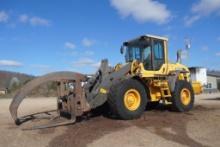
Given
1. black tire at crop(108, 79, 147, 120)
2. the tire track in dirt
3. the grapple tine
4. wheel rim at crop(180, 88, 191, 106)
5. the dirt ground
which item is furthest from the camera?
wheel rim at crop(180, 88, 191, 106)

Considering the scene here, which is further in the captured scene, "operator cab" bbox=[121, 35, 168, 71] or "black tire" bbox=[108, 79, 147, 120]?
"operator cab" bbox=[121, 35, 168, 71]

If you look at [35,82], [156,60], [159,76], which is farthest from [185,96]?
[35,82]

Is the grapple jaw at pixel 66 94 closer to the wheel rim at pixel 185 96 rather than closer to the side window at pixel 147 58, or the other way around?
the side window at pixel 147 58

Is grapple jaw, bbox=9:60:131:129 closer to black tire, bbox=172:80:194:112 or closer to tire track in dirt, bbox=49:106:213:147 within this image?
tire track in dirt, bbox=49:106:213:147

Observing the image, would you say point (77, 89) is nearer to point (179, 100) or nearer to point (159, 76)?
point (159, 76)

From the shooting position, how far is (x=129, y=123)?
10.6 m

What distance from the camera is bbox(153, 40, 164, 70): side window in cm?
1338

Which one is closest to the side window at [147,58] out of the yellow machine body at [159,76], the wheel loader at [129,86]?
the wheel loader at [129,86]

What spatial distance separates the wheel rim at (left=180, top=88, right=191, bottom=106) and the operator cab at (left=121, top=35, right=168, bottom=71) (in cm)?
145

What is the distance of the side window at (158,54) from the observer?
1338 cm

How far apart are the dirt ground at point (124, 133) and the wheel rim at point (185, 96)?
2.03 meters

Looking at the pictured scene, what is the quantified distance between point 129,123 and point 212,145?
10.4ft

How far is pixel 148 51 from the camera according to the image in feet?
44.1

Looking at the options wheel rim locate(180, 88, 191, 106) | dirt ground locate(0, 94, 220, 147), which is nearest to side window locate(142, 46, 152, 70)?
wheel rim locate(180, 88, 191, 106)
